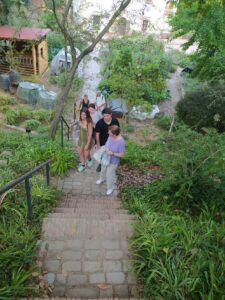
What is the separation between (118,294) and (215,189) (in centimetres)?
263

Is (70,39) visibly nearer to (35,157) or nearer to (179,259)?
(35,157)

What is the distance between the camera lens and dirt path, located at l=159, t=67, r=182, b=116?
16.0 meters

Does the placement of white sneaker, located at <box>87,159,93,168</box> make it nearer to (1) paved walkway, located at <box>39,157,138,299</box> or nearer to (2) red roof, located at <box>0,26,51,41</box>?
(1) paved walkway, located at <box>39,157,138,299</box>

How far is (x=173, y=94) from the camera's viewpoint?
1848 centimetres

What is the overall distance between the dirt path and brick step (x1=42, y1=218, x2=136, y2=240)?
11.7 meters

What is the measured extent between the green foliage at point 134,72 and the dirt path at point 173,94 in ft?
1.78

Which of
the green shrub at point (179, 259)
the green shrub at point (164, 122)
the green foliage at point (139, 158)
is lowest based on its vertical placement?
the green shrub at point (164, 122)

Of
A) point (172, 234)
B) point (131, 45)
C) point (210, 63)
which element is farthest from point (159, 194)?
point (131, 45)

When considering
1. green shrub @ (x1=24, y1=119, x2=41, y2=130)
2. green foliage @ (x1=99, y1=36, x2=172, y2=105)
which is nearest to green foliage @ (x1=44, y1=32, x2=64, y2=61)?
green foliage @ (x1=99, y1=36, x2=172, y2=105)

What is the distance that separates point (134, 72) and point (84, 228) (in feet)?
37.6

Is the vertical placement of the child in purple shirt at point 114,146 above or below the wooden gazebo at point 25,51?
above

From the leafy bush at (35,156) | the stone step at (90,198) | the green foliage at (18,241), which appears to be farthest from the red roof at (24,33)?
the green foliage at (18,241)

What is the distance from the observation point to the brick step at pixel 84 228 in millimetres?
3969

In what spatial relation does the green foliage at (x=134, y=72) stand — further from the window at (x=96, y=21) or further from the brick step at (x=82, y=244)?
the brick step at (x=82, y=244)
